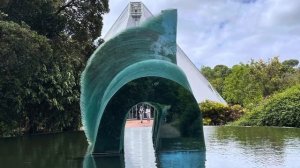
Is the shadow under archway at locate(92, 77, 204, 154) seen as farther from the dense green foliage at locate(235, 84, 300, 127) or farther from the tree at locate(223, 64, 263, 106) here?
the tree at locate(223, 64, 263, 106)

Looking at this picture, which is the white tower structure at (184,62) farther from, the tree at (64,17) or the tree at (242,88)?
the tree at (64,17)

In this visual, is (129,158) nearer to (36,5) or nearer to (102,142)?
(102,142)

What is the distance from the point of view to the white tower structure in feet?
121

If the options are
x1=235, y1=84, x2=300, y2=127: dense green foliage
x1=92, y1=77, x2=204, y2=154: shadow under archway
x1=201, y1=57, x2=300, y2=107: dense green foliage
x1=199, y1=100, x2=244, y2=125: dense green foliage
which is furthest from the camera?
x1=201, y1=57, x2=300, y2=107: dense green foliage

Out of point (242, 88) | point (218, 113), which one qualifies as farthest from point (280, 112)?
point (242, 88)

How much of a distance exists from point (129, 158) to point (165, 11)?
321cm

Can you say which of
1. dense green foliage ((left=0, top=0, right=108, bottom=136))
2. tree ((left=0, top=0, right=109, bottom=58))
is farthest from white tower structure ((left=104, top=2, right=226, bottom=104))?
tree ((left=0, top=0, right=109, bottom=58))

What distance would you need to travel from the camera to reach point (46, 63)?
61.9 feet

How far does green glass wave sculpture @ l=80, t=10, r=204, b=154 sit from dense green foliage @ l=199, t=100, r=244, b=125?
14.4 metres

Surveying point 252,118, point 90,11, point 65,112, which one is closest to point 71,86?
point 65,112

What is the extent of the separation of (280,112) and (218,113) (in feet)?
19.5

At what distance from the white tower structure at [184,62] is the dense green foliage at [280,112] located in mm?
14684

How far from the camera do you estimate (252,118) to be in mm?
20719

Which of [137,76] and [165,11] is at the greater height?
[165,11]
